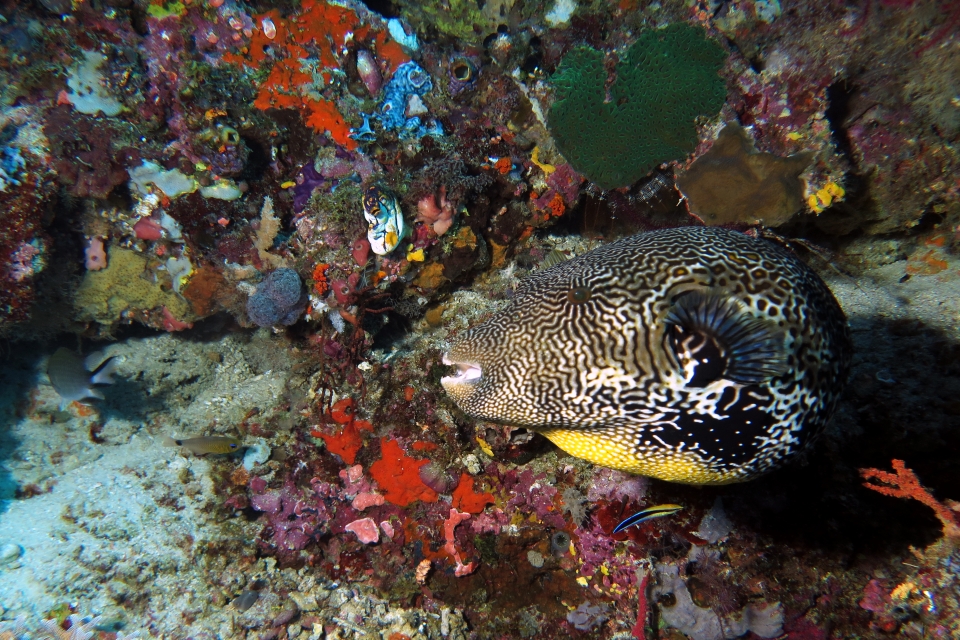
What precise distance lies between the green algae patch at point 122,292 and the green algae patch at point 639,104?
5.98 meters

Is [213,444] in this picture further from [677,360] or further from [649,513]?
[677,360]

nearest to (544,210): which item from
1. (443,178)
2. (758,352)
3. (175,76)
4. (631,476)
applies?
(443,178)

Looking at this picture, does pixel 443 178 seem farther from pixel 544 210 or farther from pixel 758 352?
pixel 758 352

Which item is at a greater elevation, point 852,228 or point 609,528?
point 852,228

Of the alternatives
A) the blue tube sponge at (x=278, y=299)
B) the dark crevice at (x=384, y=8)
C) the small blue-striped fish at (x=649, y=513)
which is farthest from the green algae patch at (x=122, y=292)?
the small blue-striped fish at (x=649, y=513)

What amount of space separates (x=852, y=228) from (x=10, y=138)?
33.5 feet

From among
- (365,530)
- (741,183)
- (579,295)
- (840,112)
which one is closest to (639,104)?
(741,183)

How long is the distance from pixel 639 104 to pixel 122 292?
25.2 feet

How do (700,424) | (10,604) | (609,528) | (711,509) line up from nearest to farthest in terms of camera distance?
(700,424) < (711,509) < (609,528) < (10,604)

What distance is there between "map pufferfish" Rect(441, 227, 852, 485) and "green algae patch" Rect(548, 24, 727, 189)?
3.10 meters

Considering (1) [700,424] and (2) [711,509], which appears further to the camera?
(2) [711,509]

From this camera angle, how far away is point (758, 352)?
7.08 ft

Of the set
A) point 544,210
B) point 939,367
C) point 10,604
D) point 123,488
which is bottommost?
point 10,604

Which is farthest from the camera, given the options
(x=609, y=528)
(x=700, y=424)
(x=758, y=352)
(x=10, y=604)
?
(x=10, y=604)
